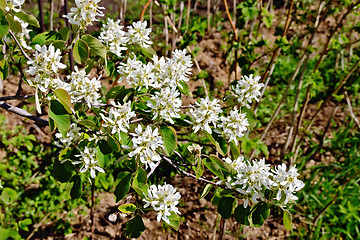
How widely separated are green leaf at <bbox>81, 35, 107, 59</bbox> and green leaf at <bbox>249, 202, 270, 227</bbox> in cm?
83

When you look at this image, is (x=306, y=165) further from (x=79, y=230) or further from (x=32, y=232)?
(x=32, y=232)

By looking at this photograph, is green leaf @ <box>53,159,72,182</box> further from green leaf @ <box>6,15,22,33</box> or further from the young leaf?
the young leaf

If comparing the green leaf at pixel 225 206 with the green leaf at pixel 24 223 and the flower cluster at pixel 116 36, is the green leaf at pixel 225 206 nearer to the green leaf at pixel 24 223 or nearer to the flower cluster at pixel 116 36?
the flower cluster at pixel 116 36

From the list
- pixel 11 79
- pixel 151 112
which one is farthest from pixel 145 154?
pixel 11 79

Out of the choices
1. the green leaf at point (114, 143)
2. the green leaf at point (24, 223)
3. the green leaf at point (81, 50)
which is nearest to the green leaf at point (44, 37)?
the green leaf at point (81, 50)

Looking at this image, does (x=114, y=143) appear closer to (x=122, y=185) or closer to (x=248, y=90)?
(x=122, y=185)

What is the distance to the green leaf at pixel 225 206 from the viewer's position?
4.65ft

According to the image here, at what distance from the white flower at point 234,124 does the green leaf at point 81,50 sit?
58cm

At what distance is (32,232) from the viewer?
2.43 m

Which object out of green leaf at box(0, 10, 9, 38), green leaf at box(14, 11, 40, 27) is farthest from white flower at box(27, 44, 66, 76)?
green leaf at box(14, 11, 40, 27)

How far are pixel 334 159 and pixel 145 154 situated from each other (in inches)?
95.2

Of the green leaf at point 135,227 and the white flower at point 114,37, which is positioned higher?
the white flower at point 114,37

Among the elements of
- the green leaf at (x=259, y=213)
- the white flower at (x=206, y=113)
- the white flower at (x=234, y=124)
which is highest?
the white flower at (x=206, y=113)

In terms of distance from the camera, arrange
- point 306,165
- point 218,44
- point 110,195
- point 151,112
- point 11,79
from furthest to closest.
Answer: point 218,44 < point 11,79 < point 306,165 < point 110,195 < point 151,112
